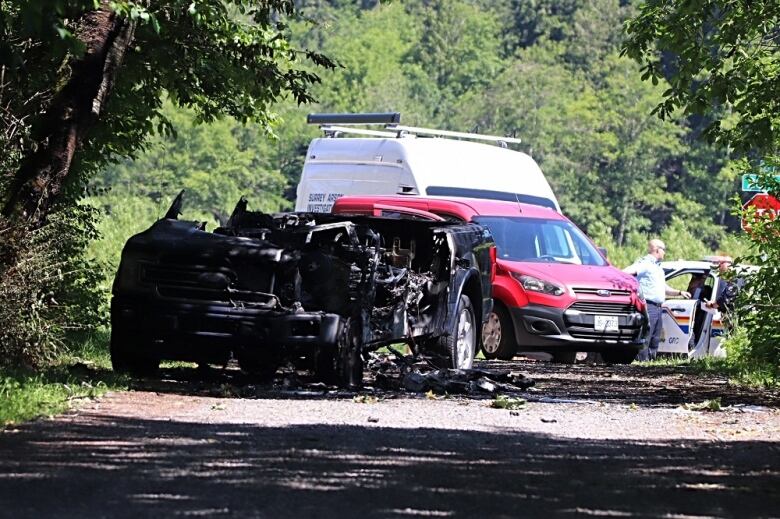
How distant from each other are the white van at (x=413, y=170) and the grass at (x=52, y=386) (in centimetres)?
726

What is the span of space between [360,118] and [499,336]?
6.45 m

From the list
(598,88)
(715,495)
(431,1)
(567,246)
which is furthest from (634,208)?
(715,495)

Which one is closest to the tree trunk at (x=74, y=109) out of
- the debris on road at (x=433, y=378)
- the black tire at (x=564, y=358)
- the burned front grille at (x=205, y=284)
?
the burned front grille at (x=205, y=284)

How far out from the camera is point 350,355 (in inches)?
565

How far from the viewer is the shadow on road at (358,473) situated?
8.03 metres

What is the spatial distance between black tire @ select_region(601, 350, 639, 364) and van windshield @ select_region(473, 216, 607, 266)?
44.5 inches

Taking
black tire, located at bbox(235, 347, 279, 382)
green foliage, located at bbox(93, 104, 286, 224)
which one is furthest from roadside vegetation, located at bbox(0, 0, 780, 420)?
black tire, located at bbox(235, 347, 279, 382)

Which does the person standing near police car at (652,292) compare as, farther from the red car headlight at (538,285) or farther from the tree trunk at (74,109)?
the tree trunk at (74,109)

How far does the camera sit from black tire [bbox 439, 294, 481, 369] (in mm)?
16625

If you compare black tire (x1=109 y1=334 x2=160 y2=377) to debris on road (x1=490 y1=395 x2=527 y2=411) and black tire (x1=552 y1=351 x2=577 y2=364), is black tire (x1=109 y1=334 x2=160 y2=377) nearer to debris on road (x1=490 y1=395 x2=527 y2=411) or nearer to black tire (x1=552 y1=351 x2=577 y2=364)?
debris on road (x1=490 y1=395 x2=527 y2=411)

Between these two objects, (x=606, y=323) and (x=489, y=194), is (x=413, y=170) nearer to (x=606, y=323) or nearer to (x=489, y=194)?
(x=489, y=194)

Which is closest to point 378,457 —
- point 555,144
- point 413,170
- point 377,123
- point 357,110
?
point 413,170

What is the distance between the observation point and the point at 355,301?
14336 mm

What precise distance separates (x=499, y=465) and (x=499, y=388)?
5871 millimetres
